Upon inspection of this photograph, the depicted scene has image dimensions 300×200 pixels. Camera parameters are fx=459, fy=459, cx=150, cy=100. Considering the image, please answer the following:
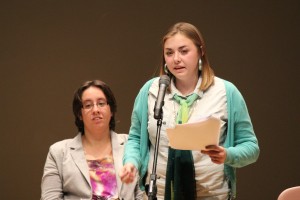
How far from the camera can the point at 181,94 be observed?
2.05 metres

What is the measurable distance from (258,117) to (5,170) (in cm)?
239

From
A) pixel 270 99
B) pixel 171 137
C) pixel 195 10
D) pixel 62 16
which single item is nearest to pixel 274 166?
pixel 270 99

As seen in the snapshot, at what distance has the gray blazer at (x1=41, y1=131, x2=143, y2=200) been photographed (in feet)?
9.38

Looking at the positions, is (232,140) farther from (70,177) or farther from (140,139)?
(70,177)

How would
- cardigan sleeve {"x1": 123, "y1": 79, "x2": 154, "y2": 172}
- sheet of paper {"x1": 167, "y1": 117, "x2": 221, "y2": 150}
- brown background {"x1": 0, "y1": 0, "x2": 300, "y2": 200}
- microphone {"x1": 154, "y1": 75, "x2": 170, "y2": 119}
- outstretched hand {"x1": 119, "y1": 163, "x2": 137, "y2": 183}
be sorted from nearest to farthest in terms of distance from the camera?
sheet of paper {"x1": 167, "y1": 117, "x2": 221, "y2": 150} → microphone {"x1": 154, "y1": 75, "x2": 170, "y2": 119} → outstretched hand {"x1": 119, "y1": 163, "x2": 137, "y2": 183} → cardigan sleeve {"x1": 123, "y1": 79, "x2": 154, "y2": 172} → brown background {"x1": 0, "y1": 0, "x2": 300, "y2": 200}

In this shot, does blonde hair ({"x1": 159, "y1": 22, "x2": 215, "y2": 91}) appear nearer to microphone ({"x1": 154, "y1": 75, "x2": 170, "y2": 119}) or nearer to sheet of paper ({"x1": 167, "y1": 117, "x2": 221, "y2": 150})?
microphone ({"x1": 154, "y1": 75, "x2": 170, "y2": 119})

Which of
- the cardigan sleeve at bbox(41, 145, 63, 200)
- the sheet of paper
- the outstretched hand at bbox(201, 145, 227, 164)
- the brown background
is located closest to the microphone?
the sheet of paper

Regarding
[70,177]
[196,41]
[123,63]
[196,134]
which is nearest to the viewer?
[196,134]

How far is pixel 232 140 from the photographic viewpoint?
200cm

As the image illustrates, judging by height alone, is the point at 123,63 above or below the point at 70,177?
above

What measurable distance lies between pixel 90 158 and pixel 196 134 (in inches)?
56.3

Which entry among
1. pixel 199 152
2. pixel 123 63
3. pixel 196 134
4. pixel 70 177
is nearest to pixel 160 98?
pixel 196 134

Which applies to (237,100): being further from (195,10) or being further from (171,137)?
(195,10)

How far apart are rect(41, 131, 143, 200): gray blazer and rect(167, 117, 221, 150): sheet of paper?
122cm
